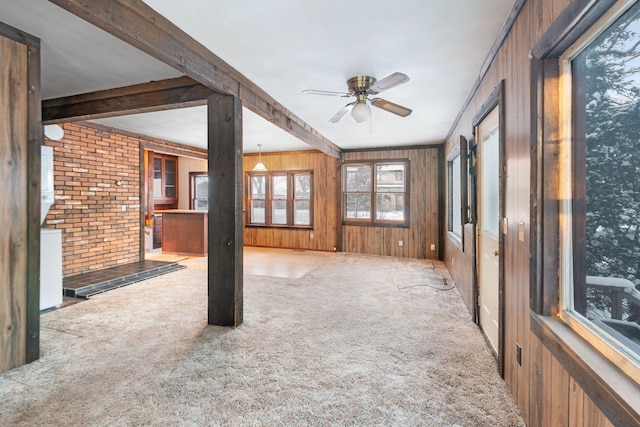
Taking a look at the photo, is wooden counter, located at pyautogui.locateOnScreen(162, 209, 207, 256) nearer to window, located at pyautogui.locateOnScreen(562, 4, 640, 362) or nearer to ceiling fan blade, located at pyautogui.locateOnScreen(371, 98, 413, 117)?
ceiling fan blade, located at pyautogui.locateOnScreen(371, 98, 413, 117)

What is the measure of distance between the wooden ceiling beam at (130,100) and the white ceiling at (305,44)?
0.32 feet

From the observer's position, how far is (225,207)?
293 centimetres

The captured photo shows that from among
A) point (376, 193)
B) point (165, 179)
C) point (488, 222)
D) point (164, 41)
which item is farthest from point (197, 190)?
point (488, 222)

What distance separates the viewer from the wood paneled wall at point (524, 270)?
127 cm

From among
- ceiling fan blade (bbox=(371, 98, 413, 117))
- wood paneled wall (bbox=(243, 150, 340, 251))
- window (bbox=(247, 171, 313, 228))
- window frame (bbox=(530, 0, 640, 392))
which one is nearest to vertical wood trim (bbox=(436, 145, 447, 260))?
wood paneled wall (bbox=(243, 150, 340, 251))

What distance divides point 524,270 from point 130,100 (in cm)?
392

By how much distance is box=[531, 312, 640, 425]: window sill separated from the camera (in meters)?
0.89

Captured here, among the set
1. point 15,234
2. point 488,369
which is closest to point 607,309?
point 488,369

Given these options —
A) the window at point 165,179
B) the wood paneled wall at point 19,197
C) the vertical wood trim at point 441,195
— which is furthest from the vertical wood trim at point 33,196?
the window at point 165,179

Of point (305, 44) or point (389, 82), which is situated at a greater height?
point (305, 44)

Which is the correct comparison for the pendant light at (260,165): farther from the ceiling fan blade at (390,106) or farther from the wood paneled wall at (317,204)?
the ceiling fan blade at (390,106)

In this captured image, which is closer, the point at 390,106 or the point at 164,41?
the point at 164,41

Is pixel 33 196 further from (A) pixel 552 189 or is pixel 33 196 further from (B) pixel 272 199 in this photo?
(B) pixel 272 199

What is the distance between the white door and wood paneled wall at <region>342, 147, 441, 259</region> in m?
3.46
